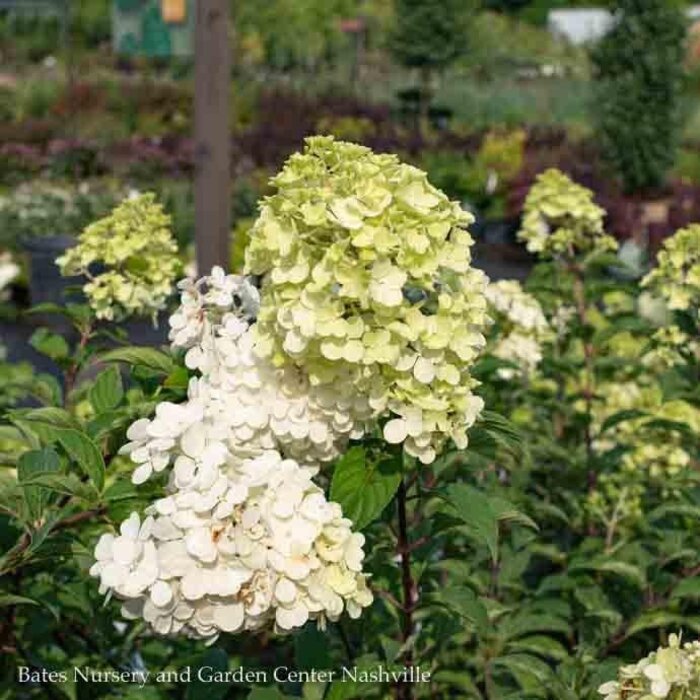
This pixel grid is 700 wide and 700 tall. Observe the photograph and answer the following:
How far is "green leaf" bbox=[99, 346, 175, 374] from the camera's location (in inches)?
66.5

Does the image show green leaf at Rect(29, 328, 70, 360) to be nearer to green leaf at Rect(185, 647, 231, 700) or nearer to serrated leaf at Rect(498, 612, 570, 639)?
green leaf at Rect(185, 647, 231, 700)

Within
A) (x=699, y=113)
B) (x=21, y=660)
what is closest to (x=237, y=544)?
(x=21, y=660)

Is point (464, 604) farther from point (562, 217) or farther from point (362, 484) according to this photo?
point (562, 217)

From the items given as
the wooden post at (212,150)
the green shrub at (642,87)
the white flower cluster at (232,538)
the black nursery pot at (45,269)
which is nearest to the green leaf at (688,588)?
the white flower cluster at (232,538)

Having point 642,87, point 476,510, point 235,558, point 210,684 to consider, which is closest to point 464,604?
point 476,510

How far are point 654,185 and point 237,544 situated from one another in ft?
33.4

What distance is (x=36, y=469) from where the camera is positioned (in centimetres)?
152

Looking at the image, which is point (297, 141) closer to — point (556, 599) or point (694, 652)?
point (556, 599)

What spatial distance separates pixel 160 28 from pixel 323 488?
4.21 meters

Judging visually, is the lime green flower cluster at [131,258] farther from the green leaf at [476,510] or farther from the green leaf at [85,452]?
the green leaf at [476,510]

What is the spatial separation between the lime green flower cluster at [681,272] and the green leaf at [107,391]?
98 centimetres

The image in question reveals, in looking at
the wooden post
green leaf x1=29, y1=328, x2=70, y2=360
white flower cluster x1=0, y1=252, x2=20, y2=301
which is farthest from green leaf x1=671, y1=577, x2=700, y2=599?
white flower cluster x1=0, y1=252, x2=20, y2=301

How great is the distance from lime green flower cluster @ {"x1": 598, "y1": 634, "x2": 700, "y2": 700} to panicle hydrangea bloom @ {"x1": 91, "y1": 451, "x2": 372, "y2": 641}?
1.17 feet

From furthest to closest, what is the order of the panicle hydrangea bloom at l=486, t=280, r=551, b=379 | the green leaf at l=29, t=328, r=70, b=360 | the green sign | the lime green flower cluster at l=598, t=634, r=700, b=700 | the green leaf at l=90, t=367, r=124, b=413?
the green sign → the panicle hydrangea bloom at l=486, t=280, r=551, b=379 → the green leaf at l=29, t=328, r=70, b=360 → the green leaf at l=90, t=367, r=124, b=413 → the lime green flower cluster at l=598, t=634, r=700, b=700
